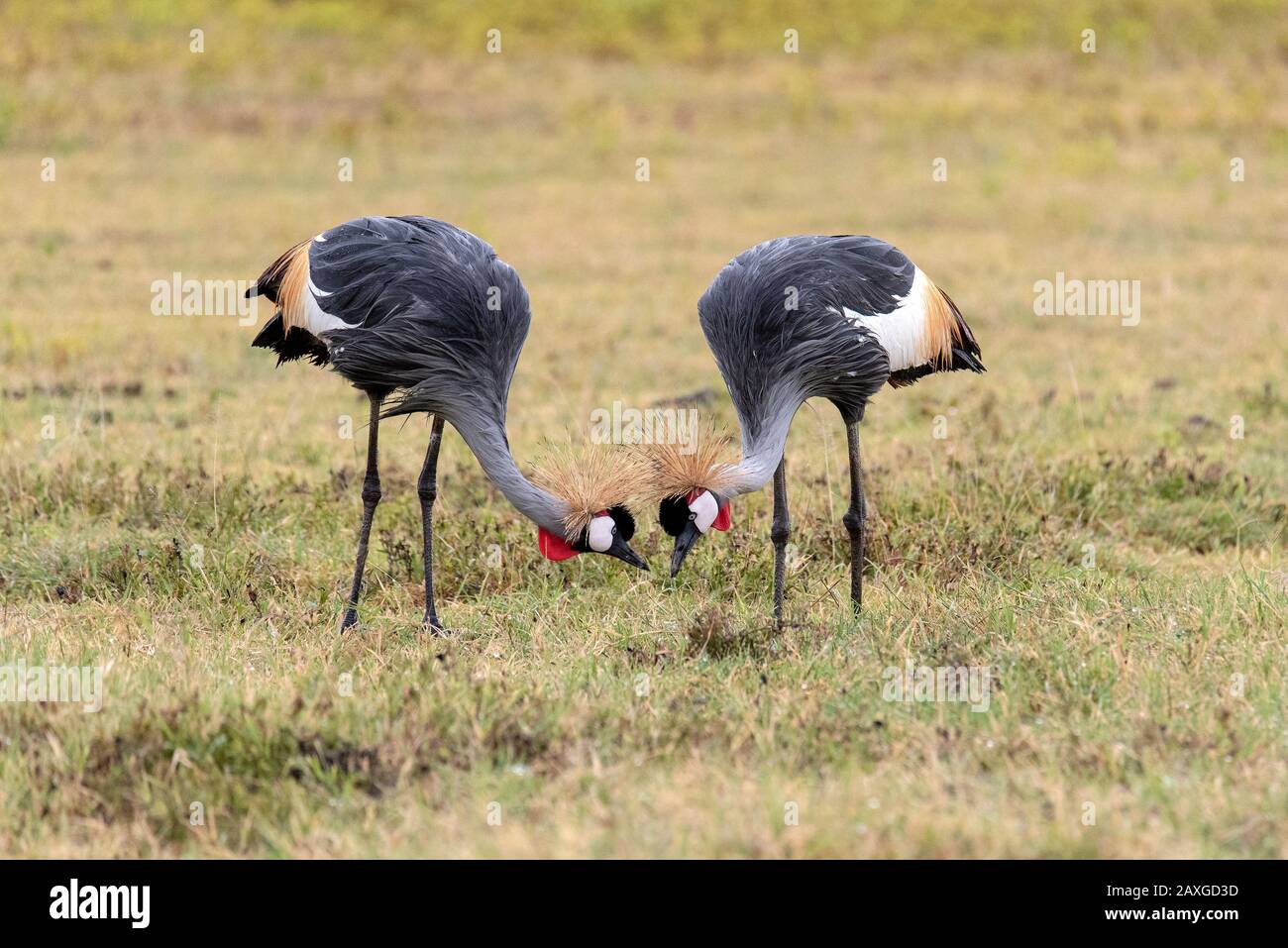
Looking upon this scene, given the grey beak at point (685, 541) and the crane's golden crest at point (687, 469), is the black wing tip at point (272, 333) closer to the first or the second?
the crane's golden crest at point (687, 469)

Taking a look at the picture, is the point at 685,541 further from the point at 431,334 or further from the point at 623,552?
the point at 431,334

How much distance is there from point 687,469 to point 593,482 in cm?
30

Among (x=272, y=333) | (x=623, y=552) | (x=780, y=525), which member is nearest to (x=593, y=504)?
(x=623, y=552)

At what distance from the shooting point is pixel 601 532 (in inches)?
199

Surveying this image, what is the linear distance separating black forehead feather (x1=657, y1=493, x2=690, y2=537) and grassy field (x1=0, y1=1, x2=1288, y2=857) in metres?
0.34

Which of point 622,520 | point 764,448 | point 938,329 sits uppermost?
point 938,329

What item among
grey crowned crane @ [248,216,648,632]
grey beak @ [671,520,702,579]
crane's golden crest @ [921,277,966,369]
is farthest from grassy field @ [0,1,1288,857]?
crane's golden crest @ [921,277,966,369]

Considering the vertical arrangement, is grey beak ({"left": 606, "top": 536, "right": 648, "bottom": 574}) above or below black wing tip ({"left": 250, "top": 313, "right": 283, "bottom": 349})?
below

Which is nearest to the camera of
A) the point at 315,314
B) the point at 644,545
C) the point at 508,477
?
the point at 508,477

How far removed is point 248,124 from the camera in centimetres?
1969

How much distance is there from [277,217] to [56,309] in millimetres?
4062

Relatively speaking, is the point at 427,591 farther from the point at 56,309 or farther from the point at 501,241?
the point at 501,241

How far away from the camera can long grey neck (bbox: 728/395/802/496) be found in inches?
207

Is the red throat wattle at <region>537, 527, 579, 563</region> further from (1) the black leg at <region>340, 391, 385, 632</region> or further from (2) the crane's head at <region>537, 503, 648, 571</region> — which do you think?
(1) the black leg at <region>340, 391, 385, 632</region>
